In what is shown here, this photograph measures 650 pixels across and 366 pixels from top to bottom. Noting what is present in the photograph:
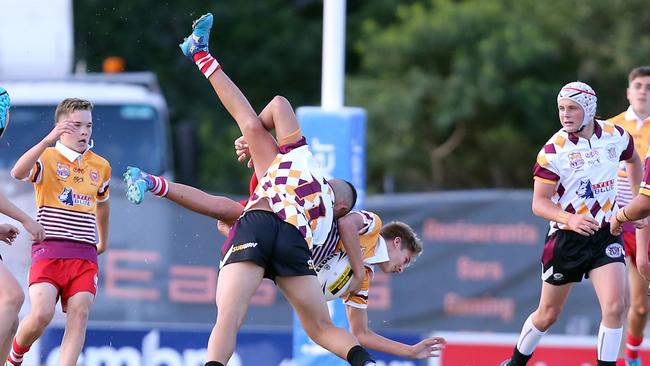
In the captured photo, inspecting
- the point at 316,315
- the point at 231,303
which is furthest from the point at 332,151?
the point at 231,303

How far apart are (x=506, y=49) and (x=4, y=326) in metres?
14.3

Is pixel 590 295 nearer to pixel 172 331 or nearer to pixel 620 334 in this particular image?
pixel 172 331

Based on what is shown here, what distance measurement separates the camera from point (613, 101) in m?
20.5

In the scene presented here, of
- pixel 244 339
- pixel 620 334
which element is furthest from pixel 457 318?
pixel 620 334

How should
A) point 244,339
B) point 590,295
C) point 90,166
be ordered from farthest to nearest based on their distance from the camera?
point 590,295, point 244,339, point 90,166

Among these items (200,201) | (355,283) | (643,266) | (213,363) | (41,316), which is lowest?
(213,363)

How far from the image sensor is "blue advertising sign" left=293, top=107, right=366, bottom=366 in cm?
1029

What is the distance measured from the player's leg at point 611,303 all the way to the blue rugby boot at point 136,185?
Answer: 9.10ft

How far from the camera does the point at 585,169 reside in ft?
26.1

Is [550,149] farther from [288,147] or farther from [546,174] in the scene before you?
[288,147]

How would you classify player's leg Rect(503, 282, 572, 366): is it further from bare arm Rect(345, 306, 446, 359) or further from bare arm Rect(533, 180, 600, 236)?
bare arm Rect(345, 306, 446, 359)

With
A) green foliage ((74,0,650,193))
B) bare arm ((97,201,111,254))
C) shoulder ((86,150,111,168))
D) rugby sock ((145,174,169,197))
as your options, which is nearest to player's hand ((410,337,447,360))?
rugby sock ((145,174,169,197))

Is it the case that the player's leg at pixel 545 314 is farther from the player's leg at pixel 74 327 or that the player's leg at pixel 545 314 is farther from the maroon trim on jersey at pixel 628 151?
the player's leg at pixel 74 327

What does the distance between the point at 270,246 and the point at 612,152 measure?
2324mm
